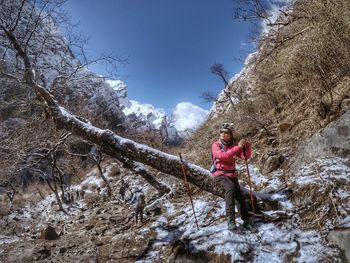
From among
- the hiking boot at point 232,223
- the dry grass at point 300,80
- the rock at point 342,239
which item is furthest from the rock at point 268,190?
the rock at point 342,239

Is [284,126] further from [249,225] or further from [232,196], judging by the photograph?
[249,225]

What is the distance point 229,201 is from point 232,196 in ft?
0.33

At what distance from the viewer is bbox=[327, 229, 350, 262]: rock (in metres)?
4.12

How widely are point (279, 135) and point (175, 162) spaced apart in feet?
10.6

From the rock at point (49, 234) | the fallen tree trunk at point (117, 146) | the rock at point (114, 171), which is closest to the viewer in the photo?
the fallen tree trunk at point (117, 146)

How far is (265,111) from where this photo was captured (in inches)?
416

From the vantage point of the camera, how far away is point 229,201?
5348 mm

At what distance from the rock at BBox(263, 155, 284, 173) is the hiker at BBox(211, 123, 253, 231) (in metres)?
1.76

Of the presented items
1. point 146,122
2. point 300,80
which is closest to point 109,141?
point 300,80

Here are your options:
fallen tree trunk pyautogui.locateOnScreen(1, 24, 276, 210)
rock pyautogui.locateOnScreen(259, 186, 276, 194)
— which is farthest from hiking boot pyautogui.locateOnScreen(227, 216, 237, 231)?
rock pyautogui.locateOnScreen(259, 186, 276, 194)

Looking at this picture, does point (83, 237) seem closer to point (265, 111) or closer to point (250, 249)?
point (250, 249)

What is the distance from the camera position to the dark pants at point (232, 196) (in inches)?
210

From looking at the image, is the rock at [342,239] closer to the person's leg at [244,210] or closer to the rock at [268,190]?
the person's leg at [244,210]

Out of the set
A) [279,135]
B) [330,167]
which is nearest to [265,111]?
[279,135]
